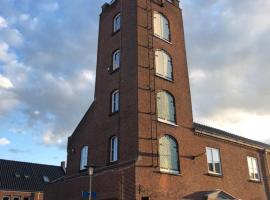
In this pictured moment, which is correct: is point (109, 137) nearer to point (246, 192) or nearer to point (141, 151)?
point (141, 151)

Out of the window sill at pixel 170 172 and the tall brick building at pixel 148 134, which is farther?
the tall brick building at pixel 148 134

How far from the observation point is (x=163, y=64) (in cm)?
2541

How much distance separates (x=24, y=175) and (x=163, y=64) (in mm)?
34776

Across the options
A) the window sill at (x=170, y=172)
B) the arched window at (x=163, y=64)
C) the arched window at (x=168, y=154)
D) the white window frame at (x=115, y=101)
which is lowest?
the window sill at (x=170, y=172)

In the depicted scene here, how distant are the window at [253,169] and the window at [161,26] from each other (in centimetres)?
1291

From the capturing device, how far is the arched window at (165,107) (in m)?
23.4

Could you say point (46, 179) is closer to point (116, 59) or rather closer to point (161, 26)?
point (116, 59)

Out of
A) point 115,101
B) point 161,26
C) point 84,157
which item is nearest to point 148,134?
point 115,101

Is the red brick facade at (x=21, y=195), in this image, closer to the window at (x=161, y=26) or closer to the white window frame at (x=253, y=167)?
the white window frame at (x=253, y=167)

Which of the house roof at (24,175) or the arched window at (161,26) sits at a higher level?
the arched window at (161,26)

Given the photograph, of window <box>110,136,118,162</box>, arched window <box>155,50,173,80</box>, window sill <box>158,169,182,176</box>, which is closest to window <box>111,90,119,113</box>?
window <box>110,136,118,162</box>

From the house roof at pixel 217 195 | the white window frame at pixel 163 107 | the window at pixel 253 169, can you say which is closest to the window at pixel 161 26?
the white window frame at pixel 163 107

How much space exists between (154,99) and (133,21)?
21.4 ft

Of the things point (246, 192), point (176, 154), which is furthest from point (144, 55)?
point (246, 192)
